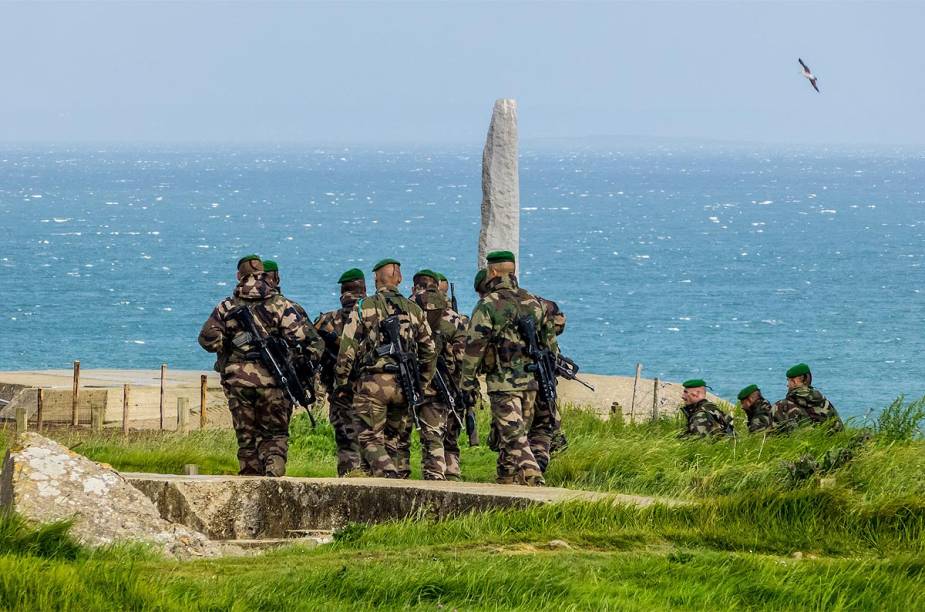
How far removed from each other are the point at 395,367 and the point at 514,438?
1.12 m

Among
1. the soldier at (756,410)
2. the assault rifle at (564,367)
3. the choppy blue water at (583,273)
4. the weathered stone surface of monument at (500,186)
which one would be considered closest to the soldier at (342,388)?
the assault rifle at (564,367)

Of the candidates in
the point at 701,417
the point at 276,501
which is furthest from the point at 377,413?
the point at 701,417

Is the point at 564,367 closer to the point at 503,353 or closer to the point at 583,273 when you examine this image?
the point at 503,353

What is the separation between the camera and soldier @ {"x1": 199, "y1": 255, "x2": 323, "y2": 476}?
44.4 ft

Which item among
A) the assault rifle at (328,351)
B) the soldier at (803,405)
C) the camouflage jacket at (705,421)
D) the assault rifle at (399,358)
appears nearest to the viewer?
the assault rifle at (399,358)

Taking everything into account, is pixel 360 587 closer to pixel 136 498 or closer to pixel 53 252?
pixel 136 498

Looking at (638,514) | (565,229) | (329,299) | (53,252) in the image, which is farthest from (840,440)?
(565,229)

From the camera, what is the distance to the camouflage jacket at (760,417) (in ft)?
49.8

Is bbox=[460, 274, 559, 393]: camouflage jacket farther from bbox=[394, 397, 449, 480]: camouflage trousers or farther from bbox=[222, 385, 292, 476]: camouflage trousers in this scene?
bbox=[222, 385, 292, 476]: camouflage trousers

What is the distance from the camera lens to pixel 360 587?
7777 millimetres

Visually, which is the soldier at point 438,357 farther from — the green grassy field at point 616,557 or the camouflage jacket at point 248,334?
the green grassy field at point 616,557

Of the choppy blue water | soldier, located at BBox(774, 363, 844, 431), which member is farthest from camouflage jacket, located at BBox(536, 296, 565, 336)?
the choppy blue water

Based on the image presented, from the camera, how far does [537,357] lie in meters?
12.6

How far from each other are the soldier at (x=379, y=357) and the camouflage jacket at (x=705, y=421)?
2.82 meters
